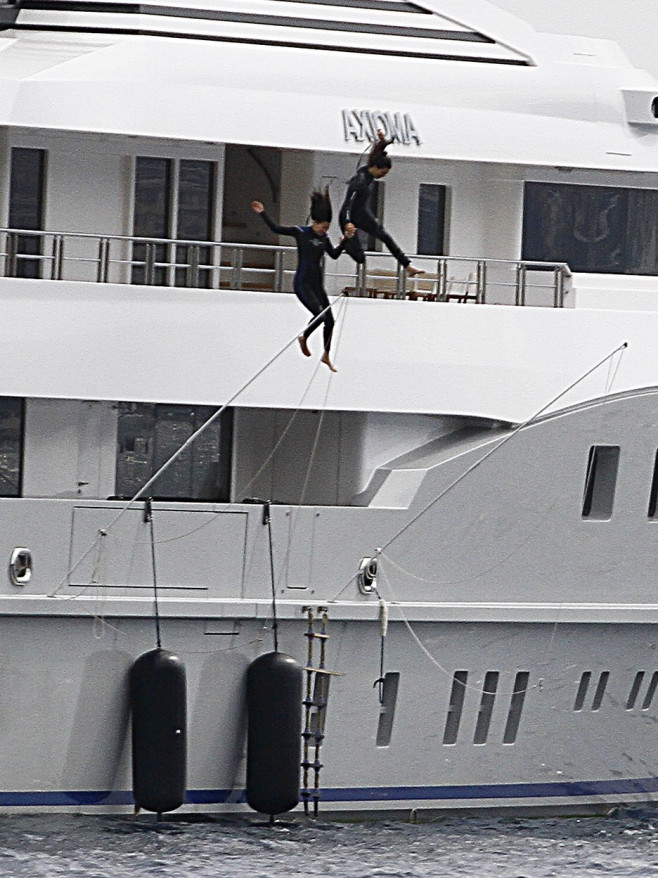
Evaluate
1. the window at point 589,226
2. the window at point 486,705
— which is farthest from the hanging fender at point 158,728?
the window at point 589,226

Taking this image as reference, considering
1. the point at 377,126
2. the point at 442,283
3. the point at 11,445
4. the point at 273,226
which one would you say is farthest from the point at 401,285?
the point at 11,445

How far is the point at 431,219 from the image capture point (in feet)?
63.5

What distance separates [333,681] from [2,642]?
8.49 feet

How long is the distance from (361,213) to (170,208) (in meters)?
1.74

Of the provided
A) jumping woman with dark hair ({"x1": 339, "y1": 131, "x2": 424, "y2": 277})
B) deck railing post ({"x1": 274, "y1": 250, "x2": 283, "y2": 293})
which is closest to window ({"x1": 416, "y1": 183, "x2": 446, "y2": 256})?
jumping woman with dark hair ({"x1": 339, "y1": 131, "x2": 424, "y2": 277})

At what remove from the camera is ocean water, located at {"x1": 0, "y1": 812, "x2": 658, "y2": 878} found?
51.8ft

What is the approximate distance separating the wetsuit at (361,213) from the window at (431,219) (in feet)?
4.96

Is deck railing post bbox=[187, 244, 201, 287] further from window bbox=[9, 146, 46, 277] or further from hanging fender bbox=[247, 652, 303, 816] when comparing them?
hanging fender bbox=[247, 652, 303, 816]

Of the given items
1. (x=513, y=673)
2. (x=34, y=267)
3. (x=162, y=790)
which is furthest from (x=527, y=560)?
(x=34, y=267)

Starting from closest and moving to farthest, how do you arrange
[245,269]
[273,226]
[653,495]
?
[273,226]
[245,269]
[653,495]

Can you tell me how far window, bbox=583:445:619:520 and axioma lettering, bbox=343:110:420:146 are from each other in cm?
292

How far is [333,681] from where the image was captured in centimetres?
1727

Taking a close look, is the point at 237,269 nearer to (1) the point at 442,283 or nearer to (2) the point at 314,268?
(2) the point at 314,268

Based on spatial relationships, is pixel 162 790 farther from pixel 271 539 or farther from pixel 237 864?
pixel 271 539
